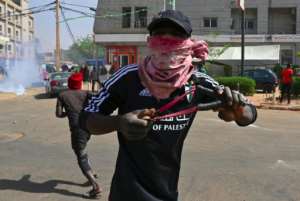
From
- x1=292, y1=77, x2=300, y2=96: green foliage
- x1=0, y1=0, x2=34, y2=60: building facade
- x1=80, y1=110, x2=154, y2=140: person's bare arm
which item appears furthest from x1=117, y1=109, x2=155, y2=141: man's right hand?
x1=0, y1=0, x2=34, y2=60: building facade

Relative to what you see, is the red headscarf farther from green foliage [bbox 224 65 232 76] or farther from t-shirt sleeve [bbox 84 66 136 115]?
green foliage [bbox 224 65 232 76]

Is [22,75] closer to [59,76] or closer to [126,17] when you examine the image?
[126,17]

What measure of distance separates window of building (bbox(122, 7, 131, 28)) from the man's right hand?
49.5m

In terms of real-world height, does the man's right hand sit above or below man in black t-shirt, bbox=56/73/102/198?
above

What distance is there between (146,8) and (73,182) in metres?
45.0

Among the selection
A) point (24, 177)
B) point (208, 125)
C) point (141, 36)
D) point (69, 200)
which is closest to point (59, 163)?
point (24, 177)

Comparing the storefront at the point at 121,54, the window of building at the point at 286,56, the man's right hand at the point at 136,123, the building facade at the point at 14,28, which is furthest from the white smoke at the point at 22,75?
the man's right hand at the point at 136,123

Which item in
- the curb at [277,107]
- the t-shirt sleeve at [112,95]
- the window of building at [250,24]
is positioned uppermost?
Answer: the window of building at [250,24]

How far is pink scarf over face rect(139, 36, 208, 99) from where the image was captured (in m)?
2.48

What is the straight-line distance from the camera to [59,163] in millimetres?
8977

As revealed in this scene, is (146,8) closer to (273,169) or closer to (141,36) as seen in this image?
(141,36)

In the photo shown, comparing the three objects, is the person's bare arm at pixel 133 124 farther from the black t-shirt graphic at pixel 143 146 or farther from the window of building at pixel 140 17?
the window of building at pixel 140 17

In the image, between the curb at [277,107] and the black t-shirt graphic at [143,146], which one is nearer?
the black t-shirt graphic at [143,146]

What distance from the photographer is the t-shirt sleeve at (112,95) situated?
8.82 ft
